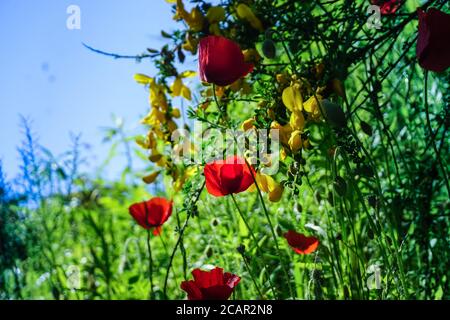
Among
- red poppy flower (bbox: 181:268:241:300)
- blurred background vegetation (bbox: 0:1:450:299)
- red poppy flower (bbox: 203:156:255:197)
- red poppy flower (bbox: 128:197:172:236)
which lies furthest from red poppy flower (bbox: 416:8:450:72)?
red poppy flower (bbox: 128:197:172:236)

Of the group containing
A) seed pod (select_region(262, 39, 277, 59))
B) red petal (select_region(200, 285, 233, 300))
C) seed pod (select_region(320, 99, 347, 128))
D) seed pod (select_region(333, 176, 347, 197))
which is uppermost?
seed pod (select_region(262, 39, 277, 59))

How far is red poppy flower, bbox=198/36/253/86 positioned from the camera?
2.73 ft

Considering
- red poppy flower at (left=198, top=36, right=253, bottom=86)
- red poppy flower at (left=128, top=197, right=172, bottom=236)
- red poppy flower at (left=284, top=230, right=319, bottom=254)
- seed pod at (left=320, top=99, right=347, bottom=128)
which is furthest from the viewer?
red poppy flower at (left=128, top=197, right=172, bottom=236)

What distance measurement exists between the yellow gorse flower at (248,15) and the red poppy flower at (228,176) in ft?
1.00

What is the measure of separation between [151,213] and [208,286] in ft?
1.16

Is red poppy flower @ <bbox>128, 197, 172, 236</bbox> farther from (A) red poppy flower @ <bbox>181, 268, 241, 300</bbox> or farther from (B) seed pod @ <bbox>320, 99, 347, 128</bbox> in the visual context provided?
(B) seed pod @ <bbox>320, 99, 347, 128</bbox>

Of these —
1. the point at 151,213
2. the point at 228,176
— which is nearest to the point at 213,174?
the point at 228,176

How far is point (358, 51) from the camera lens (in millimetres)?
1056

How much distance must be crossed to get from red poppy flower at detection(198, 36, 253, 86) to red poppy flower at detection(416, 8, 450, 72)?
0.24m

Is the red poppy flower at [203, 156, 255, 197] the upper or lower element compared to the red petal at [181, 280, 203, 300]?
upper

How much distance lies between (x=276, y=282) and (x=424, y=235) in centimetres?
39

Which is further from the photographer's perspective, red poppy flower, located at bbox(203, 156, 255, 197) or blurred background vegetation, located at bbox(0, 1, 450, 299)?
blurred background vegetation, located at bbox(0, 1, 450, 299)

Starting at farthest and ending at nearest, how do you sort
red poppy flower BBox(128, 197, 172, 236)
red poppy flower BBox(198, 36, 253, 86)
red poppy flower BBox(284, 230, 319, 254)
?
red poppy flower BBox(128, 197, 172, 236) → red poppy flower BBox(284, 230, 319, 254) → red poppy flower BBox(198, 36, 253, 86)
